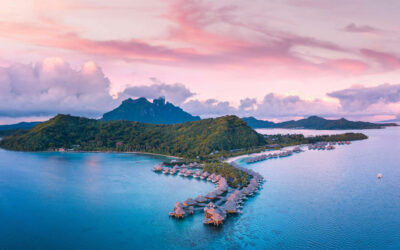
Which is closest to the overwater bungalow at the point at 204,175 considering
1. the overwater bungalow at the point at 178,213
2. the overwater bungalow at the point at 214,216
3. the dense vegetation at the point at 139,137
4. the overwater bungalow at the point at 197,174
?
the overwater bungalow at the point at 197,174

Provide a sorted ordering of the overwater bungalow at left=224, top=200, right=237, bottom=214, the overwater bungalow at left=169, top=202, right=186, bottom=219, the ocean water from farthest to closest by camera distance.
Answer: the overwater bungalow at left=224, top=200, right=237, bottom=214 < the overwater bungalow at left=169, top=202, right=186, bottom=219 < the ocean water

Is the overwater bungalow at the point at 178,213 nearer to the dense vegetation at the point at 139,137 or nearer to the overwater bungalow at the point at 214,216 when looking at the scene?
the overwater bungalow at the point at 214,216

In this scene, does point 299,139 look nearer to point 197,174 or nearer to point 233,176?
point 197,174

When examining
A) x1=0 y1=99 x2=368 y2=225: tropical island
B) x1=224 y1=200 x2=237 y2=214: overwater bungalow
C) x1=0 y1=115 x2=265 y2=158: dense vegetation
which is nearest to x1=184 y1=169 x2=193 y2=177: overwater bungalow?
x1=0 y1=99 x2=368 y2=225: tropical island

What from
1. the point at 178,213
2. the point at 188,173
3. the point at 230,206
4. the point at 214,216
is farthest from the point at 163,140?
the point at 214,216

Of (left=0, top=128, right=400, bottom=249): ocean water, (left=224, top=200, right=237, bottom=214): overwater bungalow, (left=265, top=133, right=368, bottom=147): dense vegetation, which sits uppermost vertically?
(left=265, top=133, right=368, bottom=147): dense vegetation

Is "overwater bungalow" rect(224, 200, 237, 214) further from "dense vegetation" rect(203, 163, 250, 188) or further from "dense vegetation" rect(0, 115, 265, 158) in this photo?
"dense vegetation" rect(0, 115, 265, 158)

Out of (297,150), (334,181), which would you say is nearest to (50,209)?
(334,181)
